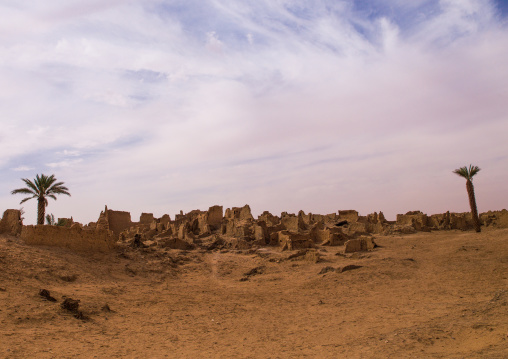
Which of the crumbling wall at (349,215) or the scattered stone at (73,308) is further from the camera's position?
the crumbling wall at (349,215)

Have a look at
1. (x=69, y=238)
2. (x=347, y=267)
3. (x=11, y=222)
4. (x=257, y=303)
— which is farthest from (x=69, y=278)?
(x=347, y=267)

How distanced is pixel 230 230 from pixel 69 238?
11.4 metres

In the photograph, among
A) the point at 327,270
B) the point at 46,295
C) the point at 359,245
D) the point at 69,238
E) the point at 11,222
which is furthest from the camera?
the point at 359,245

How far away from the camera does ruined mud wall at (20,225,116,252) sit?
56.2 ft

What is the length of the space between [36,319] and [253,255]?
13.2m

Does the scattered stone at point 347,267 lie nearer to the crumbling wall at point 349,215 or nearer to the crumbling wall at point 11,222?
the crumbling wall at point 11,222

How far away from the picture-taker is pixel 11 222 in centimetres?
1877

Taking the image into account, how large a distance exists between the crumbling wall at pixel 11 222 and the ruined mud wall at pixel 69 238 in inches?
39.1

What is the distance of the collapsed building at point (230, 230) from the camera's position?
60.5 ft

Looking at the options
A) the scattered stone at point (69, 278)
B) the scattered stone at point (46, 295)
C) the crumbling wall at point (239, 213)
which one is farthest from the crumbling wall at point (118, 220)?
the scattered stone at point (46, 295)

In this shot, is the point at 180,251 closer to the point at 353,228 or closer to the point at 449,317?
the point at 353,228

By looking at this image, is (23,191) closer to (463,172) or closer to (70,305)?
(70,305)

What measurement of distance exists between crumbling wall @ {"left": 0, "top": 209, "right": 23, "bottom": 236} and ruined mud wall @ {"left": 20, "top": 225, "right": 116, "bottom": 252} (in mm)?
993

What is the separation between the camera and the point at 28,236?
17031 millimetres
